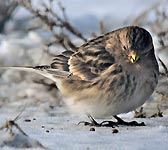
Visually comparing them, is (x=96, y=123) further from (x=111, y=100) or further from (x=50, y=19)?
(x=50, y=19)

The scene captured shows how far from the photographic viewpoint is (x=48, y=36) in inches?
385

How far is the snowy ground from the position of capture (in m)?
4.29

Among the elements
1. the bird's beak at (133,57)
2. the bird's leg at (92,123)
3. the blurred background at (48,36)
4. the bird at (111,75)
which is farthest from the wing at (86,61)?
the blurred background at (48,36)

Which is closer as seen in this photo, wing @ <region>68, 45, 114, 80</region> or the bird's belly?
the bird's belly

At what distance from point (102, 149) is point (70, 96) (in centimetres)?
147

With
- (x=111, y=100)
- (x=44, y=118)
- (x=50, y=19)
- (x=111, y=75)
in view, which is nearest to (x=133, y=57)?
(x=111, y=75)

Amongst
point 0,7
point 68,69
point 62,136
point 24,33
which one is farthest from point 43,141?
point 24,33

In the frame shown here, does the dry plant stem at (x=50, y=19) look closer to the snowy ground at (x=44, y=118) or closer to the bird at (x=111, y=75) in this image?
the snowy ground at (x=44, y=118)

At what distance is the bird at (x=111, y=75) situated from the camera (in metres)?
5.26

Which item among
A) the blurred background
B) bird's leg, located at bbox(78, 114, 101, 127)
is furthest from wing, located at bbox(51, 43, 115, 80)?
the blurred background

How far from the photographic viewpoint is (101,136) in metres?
4.67

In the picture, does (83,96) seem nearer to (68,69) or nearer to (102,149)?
(68,69)

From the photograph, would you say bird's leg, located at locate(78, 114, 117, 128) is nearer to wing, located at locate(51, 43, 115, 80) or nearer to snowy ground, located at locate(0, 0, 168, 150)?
snowy ground, located at locate(0, 0, 168, 150)

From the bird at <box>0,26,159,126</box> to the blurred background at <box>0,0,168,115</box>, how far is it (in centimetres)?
→ 38
